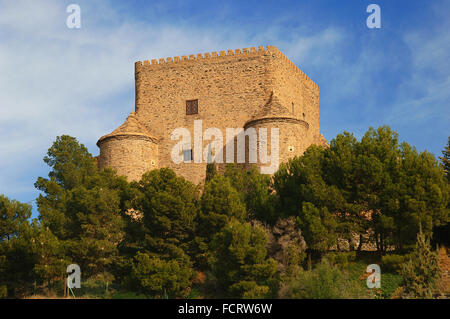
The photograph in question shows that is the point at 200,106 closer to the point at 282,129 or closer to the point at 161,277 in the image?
the point at 282,129

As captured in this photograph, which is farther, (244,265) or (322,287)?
(244,265)

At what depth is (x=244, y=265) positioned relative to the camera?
27172mm

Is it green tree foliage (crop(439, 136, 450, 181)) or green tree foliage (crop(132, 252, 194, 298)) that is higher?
green tree foliage (crop(439, 136, 450, 181))

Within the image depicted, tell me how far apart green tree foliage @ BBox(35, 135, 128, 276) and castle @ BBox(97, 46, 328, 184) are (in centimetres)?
378

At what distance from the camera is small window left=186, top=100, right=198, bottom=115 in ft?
137

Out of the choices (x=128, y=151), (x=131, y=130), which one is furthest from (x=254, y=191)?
(x=131, y=130)

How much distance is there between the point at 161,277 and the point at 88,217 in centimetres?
570

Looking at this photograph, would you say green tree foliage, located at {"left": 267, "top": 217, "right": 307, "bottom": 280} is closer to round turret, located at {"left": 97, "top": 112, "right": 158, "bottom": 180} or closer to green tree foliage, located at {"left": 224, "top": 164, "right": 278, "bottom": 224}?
green tree foliage, located at {"left": 224, "top": 164, "right": 278, "bottom": 224}

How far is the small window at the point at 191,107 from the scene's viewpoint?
137 feet

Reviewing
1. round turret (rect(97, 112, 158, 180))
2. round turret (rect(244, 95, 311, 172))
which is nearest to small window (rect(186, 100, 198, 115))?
round turret (rect(97, 112, 158, 180))

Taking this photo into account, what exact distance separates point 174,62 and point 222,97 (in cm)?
471
